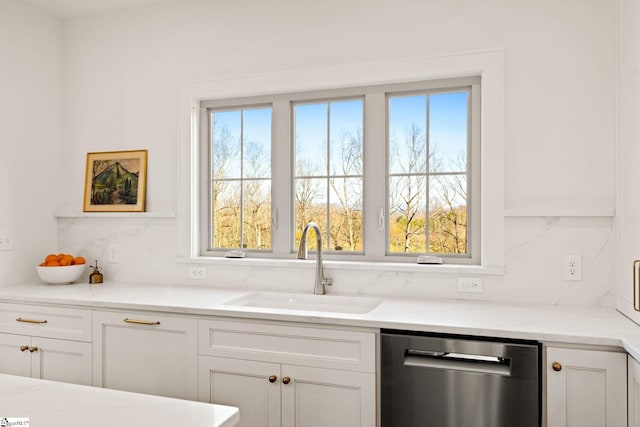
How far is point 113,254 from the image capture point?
3025 millimetres

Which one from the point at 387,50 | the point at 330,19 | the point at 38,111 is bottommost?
the point at 38,111

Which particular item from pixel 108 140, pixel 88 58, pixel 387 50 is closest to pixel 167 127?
pixel 108 140

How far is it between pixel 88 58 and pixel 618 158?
3148 mm

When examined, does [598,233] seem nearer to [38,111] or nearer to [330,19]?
[330,19]

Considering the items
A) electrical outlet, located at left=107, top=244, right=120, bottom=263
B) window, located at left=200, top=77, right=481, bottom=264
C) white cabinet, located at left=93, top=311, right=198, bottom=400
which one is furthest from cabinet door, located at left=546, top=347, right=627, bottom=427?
electrical outlet, located at left=107, top=244, right=120, bottom=263

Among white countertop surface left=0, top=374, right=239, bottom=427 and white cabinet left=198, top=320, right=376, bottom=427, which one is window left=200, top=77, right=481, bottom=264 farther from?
white countertop surface left=0, top=374, right=239, bottom=427

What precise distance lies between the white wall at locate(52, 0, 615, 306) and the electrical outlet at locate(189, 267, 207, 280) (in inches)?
2.1

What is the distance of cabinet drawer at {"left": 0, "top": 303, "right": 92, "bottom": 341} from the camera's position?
7.82 ft

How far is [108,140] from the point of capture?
10.0 feet

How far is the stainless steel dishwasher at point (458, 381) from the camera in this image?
1711mm

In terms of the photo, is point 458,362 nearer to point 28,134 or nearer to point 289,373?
point 289,373

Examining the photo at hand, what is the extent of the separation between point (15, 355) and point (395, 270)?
2.09 metres

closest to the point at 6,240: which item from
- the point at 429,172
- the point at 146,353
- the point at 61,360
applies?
the point at 61,360

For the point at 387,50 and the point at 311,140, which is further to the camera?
the point at 311,140
